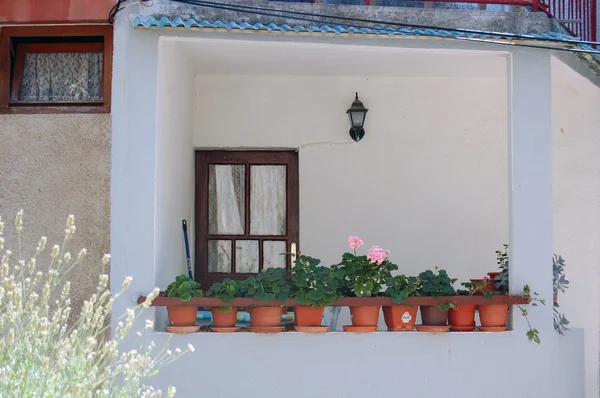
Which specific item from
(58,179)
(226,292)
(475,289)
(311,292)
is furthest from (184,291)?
(475,289)

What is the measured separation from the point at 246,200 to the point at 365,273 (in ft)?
7.81

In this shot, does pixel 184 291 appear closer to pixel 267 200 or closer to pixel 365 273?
pixel 365 273

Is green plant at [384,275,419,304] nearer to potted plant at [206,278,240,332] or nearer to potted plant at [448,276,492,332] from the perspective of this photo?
potted plant at [448,276,492,332]

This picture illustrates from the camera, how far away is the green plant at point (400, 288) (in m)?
6.84

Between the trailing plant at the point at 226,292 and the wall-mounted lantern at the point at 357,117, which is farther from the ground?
the wall-mounted lantern at the point at 357,117

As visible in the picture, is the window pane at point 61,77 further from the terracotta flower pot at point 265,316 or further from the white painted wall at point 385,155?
the terracotta flower pot at point 265,316

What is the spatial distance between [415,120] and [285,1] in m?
2.04

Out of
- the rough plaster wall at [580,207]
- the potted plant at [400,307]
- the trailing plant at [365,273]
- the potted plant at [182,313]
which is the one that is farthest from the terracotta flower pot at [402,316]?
the rough plaster wall at [580,207]

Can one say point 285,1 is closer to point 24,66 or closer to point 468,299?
point 24,66

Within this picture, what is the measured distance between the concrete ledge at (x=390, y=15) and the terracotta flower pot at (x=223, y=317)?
249 centimetres

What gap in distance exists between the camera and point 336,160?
8.91 meters

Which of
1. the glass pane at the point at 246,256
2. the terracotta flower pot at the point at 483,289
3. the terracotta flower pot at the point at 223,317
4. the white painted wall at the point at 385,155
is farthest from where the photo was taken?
the glass pane at the point at 246,256

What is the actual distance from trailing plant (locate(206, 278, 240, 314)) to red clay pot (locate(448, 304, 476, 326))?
1813 mm

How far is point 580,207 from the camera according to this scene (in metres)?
8.68
